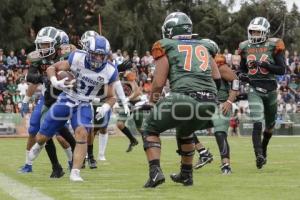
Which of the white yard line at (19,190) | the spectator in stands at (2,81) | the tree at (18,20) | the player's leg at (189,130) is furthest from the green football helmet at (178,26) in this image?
the tree at (18,20)

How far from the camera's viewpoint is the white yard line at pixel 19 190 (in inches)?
278

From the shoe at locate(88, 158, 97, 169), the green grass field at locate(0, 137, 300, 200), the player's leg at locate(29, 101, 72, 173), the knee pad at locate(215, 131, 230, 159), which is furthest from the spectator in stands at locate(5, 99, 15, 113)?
the player's leg at locate(29, 101, 72, 173)

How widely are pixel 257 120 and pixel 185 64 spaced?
3.40 m

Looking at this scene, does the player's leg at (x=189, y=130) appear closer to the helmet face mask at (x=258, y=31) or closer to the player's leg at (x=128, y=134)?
the helmet face mask at (x=258, y=31)

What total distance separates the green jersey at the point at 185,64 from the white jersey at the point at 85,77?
125 centimetres

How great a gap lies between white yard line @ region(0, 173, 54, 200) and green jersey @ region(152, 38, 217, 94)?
5.61ft

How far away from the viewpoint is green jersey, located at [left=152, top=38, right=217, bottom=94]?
7.70 metres

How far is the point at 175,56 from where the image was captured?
7.70m

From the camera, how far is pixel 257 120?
1084cm

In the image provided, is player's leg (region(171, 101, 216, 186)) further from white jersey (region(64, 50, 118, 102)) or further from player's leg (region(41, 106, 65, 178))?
player's leg (region(41, 106, 65, 178))

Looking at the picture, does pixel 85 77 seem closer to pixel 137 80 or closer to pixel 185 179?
pixel 185 179

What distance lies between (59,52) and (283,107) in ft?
62.6

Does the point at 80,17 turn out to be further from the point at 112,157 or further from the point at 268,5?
the point at 112,157

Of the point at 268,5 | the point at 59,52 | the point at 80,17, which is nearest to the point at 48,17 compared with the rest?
the point at 80,17
